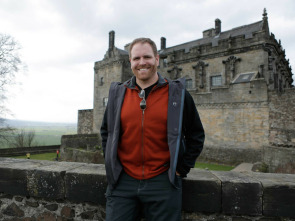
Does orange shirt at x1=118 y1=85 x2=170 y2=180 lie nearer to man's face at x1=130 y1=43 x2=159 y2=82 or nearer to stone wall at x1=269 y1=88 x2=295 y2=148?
man's face at x1=130 y1=43 x2=159 y2=82

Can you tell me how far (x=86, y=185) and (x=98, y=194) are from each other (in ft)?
0.62

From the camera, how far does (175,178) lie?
187 centimetres

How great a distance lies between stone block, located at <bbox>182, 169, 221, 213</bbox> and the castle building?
9507 millimetres

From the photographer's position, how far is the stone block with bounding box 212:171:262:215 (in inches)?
89.9

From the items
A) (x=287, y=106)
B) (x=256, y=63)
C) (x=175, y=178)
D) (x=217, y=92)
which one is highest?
(x=256, y=63)

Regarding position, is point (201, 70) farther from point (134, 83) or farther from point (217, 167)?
point (134, 83)

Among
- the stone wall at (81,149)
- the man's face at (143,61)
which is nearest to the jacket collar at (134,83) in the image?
the man's face at (143,61)

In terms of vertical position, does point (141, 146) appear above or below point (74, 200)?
above

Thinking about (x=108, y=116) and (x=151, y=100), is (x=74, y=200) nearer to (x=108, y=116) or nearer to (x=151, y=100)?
(x=108, y=116)

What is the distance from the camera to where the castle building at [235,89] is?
47.0ft

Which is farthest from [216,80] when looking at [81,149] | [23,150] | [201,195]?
[23,150]

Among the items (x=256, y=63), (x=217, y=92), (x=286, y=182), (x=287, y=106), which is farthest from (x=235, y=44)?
(x=286, y=182)

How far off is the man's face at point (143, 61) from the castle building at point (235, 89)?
34.2 ft

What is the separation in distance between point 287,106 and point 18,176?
51.9 ft
